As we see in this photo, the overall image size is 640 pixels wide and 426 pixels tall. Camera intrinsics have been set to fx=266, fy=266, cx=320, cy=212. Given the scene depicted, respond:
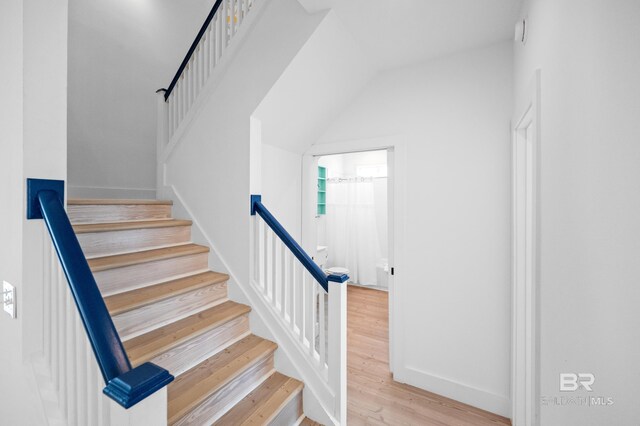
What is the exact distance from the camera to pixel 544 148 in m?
1.10

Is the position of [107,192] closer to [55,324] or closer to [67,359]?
[55,324]

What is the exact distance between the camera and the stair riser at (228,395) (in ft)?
4.54

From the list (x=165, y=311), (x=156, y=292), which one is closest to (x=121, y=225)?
(x=156, y=292)

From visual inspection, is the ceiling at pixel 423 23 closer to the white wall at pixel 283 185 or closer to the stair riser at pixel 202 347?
the white wall at pixel 283 185

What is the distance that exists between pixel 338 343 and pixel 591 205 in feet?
4.64

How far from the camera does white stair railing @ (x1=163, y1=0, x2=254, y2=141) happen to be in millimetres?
2184

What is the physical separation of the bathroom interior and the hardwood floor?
6.77 ft

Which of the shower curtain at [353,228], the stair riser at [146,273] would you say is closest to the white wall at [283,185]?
the stair riser at [146,273]

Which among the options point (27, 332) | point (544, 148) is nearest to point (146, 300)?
point (27, 332)

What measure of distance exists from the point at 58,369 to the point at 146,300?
57 cm

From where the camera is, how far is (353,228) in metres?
5.21

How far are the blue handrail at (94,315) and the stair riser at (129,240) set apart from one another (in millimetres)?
708

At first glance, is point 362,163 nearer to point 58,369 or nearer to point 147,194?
point 147,194

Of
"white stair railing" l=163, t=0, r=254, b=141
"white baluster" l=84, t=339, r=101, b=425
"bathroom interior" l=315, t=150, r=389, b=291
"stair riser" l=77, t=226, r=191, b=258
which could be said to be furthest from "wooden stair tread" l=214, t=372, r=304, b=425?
"bathroom interior" l=315, t=150, r=389, b=291
